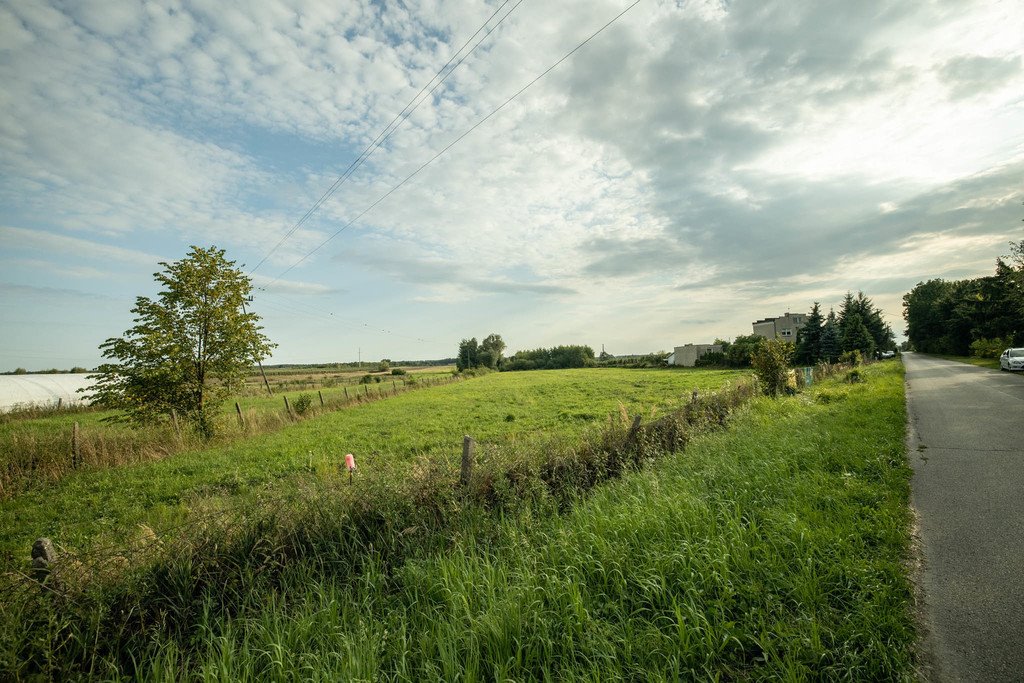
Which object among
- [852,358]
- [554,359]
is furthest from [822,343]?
[554,359]

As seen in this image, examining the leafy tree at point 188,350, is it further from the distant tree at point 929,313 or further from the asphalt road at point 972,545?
the distant tree at point 929,313

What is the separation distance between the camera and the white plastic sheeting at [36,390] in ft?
93.1

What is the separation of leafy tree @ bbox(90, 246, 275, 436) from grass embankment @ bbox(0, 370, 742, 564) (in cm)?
235

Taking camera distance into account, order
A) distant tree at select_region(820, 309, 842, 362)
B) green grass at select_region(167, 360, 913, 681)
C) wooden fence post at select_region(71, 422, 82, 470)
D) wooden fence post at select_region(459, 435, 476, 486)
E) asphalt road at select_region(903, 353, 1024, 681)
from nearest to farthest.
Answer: asphalt road at select_region(903, 353, 1024, 681) → green grass at select_region(167, 360, 913, 681) → wooden fence post at select_region(459, 435, 476, 486) → wooden fence post at select_region(71, 422, 82, 470) → distant tree at select_region(820, 309, 842, 362)

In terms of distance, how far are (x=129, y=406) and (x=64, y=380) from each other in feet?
95.6

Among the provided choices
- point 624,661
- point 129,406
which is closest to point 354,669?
point 624,661

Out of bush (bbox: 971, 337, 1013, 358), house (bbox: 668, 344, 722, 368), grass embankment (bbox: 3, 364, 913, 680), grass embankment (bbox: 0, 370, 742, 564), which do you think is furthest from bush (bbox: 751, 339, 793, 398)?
house (bbox: 668, 344, 722, 368)

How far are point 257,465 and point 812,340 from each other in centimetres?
5781

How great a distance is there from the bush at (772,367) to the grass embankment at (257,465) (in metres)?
4.29

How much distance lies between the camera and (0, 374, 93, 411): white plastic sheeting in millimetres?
28375

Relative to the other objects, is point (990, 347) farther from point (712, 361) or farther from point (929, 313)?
point (929, 313)

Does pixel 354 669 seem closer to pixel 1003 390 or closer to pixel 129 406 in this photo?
pixel 129 406

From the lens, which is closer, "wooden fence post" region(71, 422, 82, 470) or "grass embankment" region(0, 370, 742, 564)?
"grass embankment" region(0, 370, 742, 564)

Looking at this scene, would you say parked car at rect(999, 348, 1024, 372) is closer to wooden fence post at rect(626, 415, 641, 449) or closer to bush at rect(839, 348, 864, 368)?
bush at rect(839, 348, 864, 368)
